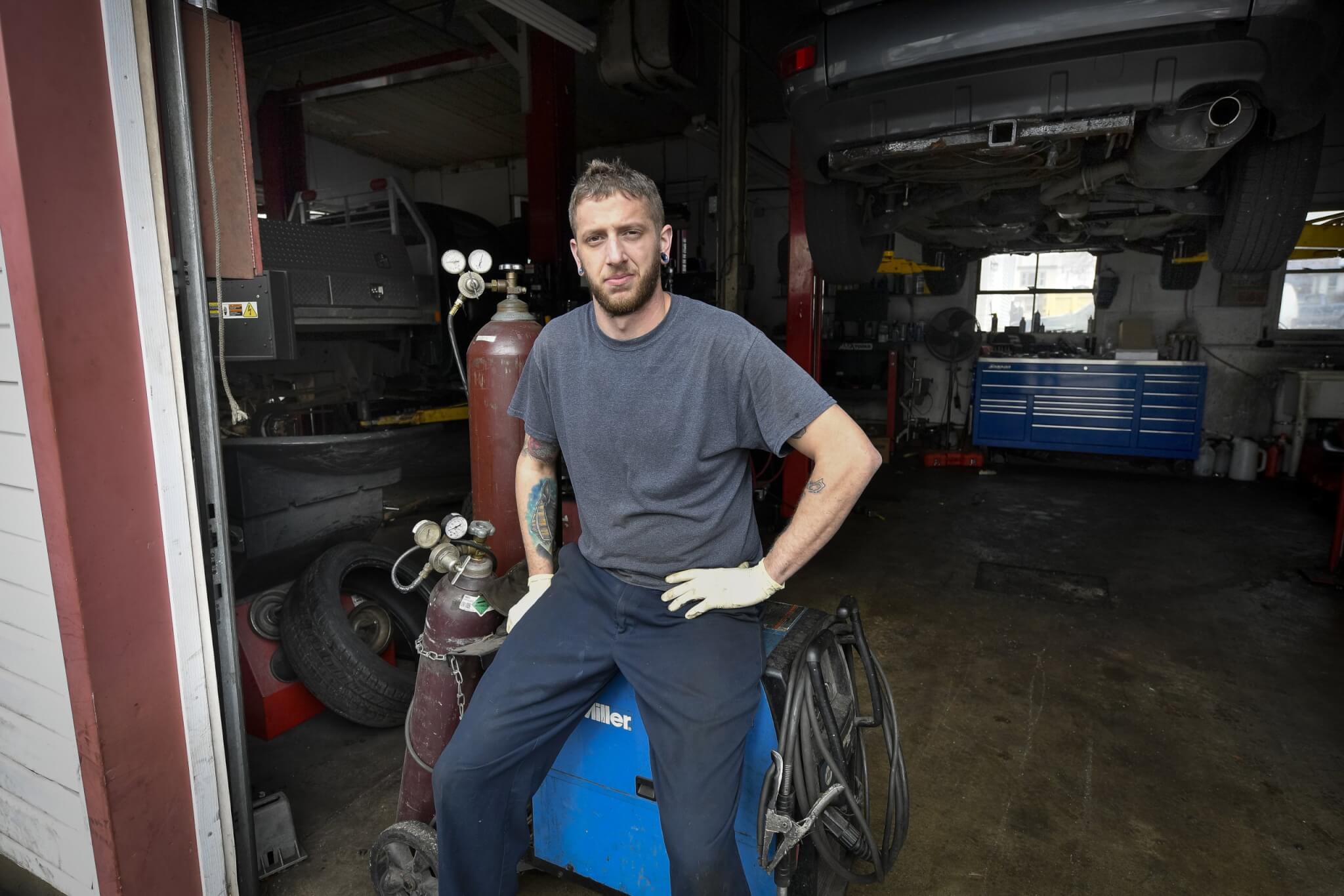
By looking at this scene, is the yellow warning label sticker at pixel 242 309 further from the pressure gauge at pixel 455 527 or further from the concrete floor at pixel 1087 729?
the concrete floor at pixel 1087 729

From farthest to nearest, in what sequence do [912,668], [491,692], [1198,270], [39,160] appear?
[1198,270], [912,668], [491,692], [39,160]

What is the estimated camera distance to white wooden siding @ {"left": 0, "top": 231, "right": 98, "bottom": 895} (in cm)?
135

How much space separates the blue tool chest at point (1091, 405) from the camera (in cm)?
571

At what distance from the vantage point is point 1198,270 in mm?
6316

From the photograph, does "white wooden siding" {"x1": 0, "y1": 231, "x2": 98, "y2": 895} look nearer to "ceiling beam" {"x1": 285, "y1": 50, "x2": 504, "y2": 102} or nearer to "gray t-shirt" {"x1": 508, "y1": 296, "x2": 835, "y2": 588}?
"gray t-shirt" {"x1": 508, "y1": 296, "x2": 835, "y2": 588}

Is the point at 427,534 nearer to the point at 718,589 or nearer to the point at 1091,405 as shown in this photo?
the point at 718,589

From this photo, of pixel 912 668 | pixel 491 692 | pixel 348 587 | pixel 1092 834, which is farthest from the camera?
pixel 912 668

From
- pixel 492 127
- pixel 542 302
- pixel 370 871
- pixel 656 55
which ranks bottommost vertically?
pixel 370 871

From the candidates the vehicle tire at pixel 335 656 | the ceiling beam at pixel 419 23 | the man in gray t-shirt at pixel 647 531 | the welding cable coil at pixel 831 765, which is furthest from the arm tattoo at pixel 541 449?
the ceiling beam at pixel 419 23

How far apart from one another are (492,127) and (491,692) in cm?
859

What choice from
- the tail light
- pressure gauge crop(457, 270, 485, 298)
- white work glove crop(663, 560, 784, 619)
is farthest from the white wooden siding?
the tail light

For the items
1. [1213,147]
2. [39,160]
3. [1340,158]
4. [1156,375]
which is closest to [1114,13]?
[1213,147]

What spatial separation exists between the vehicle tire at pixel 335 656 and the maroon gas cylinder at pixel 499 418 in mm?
528

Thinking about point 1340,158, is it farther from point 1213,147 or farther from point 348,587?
point 348,587
